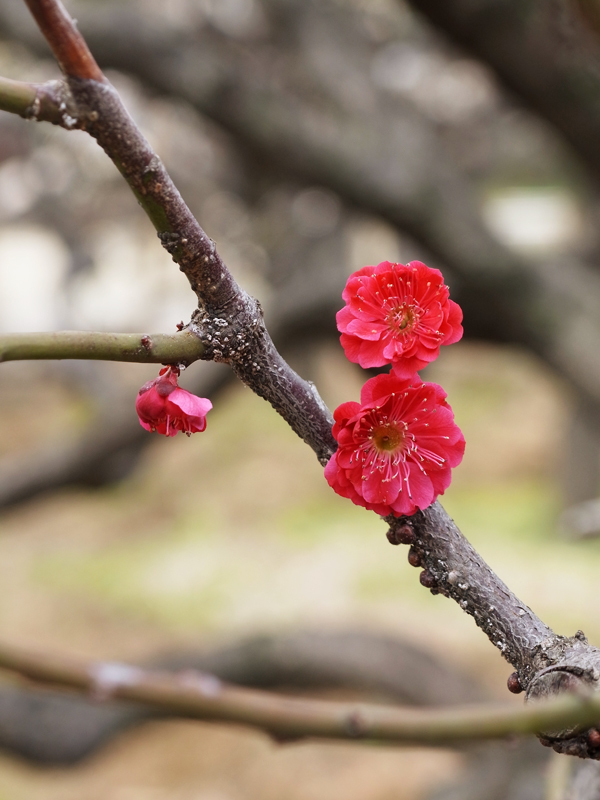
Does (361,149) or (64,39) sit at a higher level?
(361,149)

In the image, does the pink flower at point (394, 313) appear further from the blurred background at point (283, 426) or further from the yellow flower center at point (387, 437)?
the blurred background at point (283, 426)

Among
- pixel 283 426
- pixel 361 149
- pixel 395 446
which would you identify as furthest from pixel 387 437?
pixel 283 426

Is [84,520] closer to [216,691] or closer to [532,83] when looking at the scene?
[532,83]

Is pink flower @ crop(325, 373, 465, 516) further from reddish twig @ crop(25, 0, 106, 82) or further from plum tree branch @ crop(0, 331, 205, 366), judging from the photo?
reddish twig @ crop(25, 0, 106, 82)

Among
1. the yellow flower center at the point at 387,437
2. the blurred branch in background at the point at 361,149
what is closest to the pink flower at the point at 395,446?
the yellow flower center at the point at 387,437

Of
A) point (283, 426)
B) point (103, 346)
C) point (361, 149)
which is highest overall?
point (283, 426)

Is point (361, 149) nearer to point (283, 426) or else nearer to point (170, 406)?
point (170, 406)

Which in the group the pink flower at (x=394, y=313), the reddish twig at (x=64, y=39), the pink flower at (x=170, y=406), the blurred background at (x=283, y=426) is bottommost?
the pink flower at (x=170, y=406)
